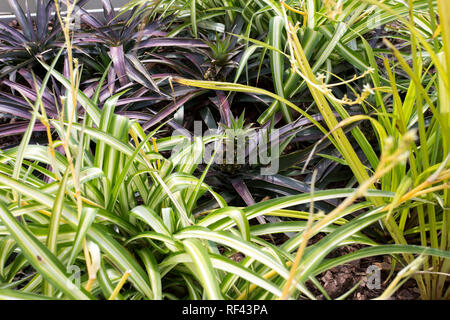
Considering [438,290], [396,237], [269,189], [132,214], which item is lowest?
[438,290]

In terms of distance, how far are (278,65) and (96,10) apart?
1279mm

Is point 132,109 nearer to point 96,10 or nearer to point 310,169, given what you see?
point 310,169

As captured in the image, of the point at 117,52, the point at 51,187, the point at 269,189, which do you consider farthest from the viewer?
the point at 117,52

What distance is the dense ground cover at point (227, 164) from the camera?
28.2 inches

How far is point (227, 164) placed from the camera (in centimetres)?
119

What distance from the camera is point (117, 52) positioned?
1464 mm

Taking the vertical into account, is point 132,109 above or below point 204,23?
below

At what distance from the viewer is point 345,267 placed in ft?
3.52

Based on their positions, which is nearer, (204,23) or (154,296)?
(154,296)

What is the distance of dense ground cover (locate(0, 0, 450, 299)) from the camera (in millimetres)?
715

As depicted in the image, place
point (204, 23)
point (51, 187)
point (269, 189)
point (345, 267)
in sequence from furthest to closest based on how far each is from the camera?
point (204, 23) → point (269, 189) → point (345, 267) → point (51, 187)
